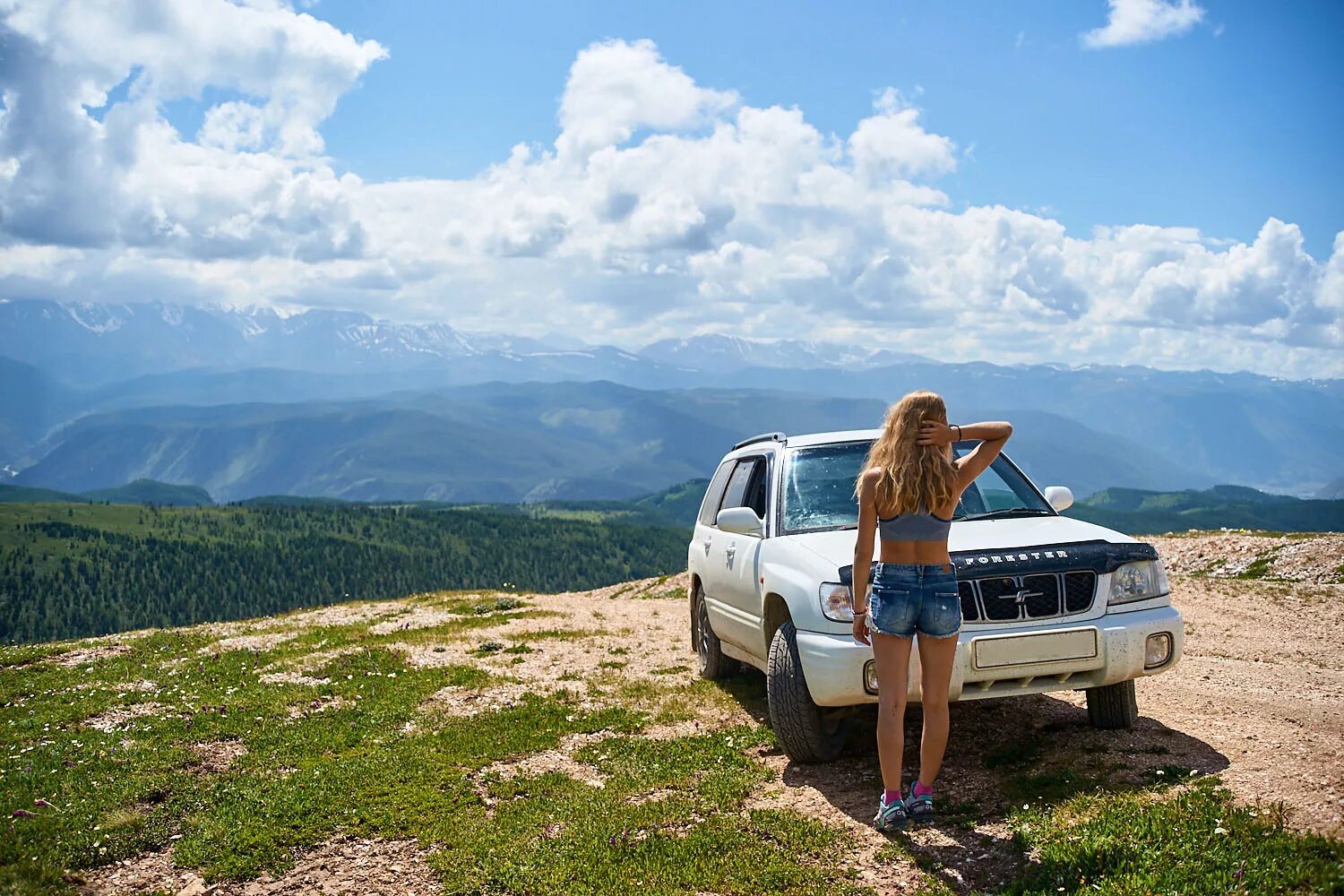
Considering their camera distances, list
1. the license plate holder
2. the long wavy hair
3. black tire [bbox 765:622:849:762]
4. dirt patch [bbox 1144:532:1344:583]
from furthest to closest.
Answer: dirt patch [bbox 1144:532:1344:583] < black tire [bbox 765:622:849:762] < the license plate holder < the long wavy hair

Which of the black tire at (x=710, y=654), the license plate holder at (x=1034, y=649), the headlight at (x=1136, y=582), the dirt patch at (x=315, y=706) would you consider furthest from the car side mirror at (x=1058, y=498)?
the dirt patch at (x=315, y=706)

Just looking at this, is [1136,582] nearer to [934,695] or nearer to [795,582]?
[934,695]

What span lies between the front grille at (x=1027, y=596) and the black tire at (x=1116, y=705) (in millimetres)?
1333

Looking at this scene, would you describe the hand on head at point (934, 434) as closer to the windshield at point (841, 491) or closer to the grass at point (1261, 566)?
the windshield at point (841, 491)

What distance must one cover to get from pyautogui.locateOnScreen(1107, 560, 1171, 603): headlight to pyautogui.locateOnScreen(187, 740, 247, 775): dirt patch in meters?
8.10

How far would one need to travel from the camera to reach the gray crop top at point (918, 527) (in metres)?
5.76

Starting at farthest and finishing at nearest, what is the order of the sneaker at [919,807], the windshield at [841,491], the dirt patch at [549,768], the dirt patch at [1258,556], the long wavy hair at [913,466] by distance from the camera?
1. the dirt patch at [1258,556]
2. the windshield at [841,491]
3. the dirt patch at [549,768]
4. the sneaker at [919,807]
5. the long wavy hair at [913,466]

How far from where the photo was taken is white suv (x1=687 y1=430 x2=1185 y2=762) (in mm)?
6648

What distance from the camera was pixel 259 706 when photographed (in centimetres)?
1100

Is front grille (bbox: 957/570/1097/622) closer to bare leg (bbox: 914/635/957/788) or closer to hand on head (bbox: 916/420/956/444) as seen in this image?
bare leg (bbox: 914/635/957/788)

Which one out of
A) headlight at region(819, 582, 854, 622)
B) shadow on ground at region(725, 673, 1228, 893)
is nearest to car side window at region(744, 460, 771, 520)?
shadow on ground at region(725, 673, 1228, 893)

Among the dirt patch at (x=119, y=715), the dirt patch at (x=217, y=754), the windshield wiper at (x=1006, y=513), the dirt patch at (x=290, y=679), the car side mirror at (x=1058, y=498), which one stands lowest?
the dirt patch at (x=290, y=679)

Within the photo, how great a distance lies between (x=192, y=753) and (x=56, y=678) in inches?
239

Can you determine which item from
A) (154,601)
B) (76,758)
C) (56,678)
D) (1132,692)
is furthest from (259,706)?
(154,601)
